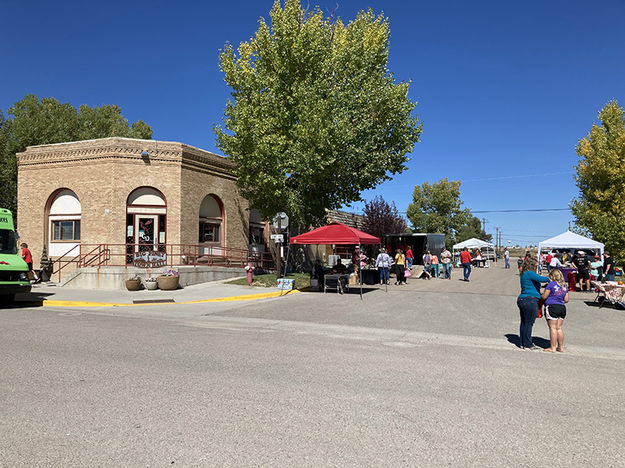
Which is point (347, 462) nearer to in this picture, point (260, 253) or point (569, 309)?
point (569, 309)

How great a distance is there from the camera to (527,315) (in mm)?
8625

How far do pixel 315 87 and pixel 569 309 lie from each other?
44.8 feet

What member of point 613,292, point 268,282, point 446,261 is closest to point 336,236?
point 268,282

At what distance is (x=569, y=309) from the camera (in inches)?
561

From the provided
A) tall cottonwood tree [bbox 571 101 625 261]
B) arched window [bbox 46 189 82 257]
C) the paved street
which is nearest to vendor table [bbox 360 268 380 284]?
the paved street

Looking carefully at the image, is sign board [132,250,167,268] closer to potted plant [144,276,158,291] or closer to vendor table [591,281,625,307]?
potted plant [144,276,158,291]

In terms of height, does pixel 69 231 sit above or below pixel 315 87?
below

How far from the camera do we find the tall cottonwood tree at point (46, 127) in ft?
105

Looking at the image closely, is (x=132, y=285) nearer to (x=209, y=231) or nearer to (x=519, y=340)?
(x=209, y=231)

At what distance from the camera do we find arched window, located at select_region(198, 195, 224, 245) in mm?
24011

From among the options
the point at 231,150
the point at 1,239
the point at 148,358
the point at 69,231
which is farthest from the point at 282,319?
Answer: the point at 69,231

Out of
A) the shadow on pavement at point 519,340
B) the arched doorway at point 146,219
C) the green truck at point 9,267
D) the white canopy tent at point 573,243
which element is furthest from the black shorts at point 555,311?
the arched doorway at point 146,219

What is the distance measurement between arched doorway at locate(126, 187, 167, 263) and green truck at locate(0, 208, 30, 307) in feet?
23.2

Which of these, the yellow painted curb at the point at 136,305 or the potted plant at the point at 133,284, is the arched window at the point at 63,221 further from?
the yellow painted curb at the point at 136,305
